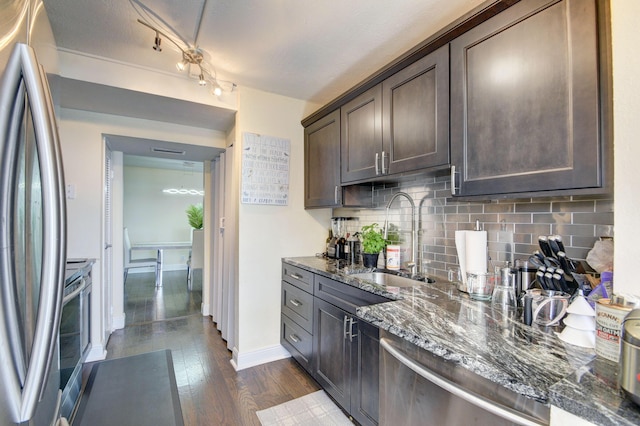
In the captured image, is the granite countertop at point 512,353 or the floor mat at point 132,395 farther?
the floor mat at point 132,395

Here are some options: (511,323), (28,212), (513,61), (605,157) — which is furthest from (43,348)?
(513,61)

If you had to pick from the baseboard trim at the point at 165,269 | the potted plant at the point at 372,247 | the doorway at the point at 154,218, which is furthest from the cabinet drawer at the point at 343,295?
the baseboard trim at the point at 165,269

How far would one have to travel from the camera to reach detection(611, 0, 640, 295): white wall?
2.91 ft

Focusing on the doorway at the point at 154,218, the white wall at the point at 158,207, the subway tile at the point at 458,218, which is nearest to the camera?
the subway tile at the point at 458,218

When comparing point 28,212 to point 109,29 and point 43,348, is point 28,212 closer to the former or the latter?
point 43,348

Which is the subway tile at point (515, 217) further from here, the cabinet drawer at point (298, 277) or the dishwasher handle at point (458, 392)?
the cabinet drawer at point (298, 277)

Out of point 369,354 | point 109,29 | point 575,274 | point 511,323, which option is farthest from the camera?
point 109,29

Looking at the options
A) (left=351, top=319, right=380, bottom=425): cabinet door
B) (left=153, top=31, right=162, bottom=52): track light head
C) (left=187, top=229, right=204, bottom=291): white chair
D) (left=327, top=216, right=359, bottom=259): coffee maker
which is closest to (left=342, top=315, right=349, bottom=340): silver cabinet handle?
(left=351, top=319, right=380, bottom=425): cabinet door

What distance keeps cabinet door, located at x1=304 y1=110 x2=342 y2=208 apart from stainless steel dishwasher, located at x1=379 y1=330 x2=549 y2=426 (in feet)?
4.84

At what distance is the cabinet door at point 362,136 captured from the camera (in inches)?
78.4

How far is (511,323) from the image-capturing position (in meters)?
1.09

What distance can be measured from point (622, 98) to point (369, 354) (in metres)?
1.50

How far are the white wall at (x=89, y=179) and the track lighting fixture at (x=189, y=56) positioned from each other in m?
0.99

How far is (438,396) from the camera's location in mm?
926
